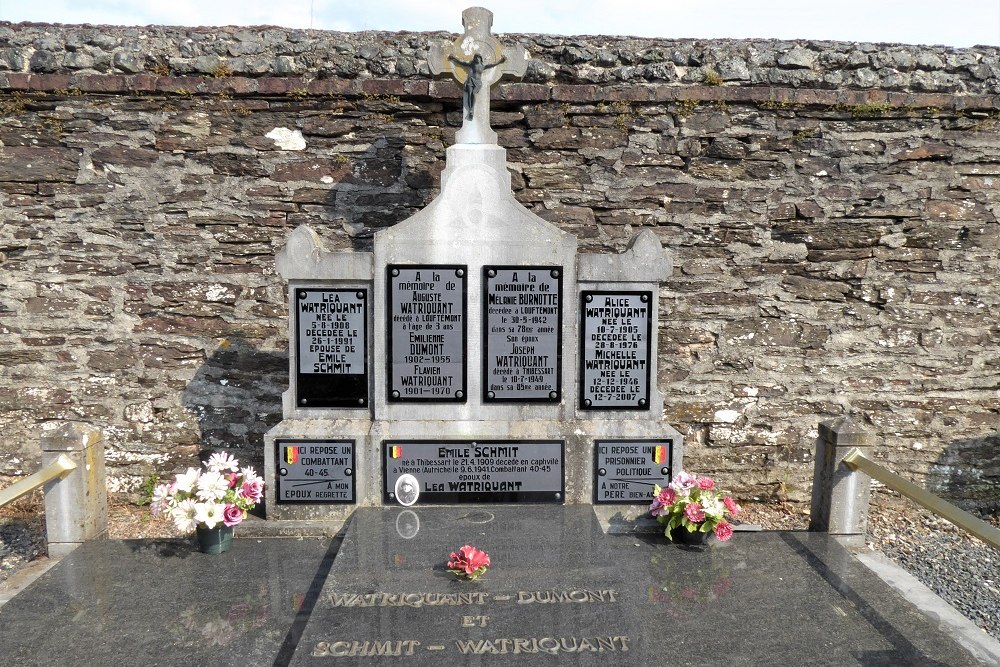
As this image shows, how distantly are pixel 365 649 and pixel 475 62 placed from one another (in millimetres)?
3690

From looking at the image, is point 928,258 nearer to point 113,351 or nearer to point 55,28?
point 113,351

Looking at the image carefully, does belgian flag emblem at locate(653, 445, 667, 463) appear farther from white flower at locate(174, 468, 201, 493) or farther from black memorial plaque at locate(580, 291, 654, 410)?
white flower at locate(174, 468, 201, 493)

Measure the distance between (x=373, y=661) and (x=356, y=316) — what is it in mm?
2344

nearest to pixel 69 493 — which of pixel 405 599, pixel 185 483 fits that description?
pixel 185 483

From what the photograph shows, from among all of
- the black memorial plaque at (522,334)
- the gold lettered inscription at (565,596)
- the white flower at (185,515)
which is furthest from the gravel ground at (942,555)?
the white flower at (185,515)

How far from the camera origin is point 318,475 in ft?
15.0

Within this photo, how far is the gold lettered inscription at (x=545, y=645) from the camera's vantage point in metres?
3.06

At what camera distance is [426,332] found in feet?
15.4

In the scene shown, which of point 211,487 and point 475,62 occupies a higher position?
point 475,62

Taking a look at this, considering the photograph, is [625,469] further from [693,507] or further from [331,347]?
[331,347]

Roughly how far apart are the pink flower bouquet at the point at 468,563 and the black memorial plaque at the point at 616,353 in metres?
1.45

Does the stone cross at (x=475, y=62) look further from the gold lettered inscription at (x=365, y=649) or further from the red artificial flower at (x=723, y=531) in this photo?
the gold lettered inscription at (x=365, y=649)

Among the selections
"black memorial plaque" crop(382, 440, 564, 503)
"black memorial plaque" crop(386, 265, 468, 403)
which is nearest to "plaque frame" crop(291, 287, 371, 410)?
"black memorial plaque" crop(386, 265, 468, 403)

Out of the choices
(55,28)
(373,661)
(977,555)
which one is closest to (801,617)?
(373,661)
